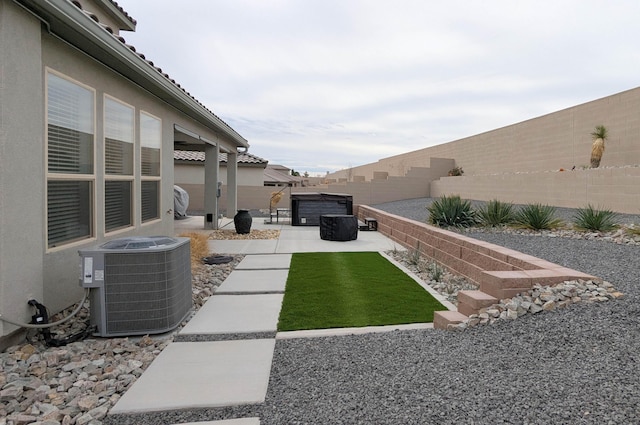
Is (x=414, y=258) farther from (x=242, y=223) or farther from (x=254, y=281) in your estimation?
(x=242, y=223)

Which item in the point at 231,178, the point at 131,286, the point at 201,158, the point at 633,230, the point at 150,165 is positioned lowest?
the point at 131,286

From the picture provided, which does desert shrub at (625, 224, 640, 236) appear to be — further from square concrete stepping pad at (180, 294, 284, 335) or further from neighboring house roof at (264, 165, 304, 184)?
neighboring house roof at (264, 165, 304, 184)

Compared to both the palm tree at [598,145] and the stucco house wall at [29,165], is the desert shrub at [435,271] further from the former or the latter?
the palm tree at [598,145]

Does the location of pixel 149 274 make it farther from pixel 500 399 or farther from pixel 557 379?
pixel 557 379

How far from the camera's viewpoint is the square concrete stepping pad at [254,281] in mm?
6372

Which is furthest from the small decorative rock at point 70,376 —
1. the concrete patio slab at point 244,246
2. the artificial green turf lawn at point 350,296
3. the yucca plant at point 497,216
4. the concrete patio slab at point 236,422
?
the yucca plant at point 497,216

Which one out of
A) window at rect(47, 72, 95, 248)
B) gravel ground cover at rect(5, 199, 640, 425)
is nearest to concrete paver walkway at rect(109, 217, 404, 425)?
gravel ground cover at rect(5, 199, 640, 425)

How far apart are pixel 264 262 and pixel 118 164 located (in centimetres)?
351

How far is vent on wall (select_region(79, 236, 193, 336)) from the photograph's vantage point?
420 cm

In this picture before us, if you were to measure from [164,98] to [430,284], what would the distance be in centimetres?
631

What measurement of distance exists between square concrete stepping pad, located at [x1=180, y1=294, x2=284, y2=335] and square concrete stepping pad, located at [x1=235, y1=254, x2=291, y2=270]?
2.02 m

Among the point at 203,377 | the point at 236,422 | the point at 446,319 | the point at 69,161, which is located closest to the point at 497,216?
the point at 446,319

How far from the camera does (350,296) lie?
590 cm

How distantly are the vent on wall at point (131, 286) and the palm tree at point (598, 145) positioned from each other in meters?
14.2
